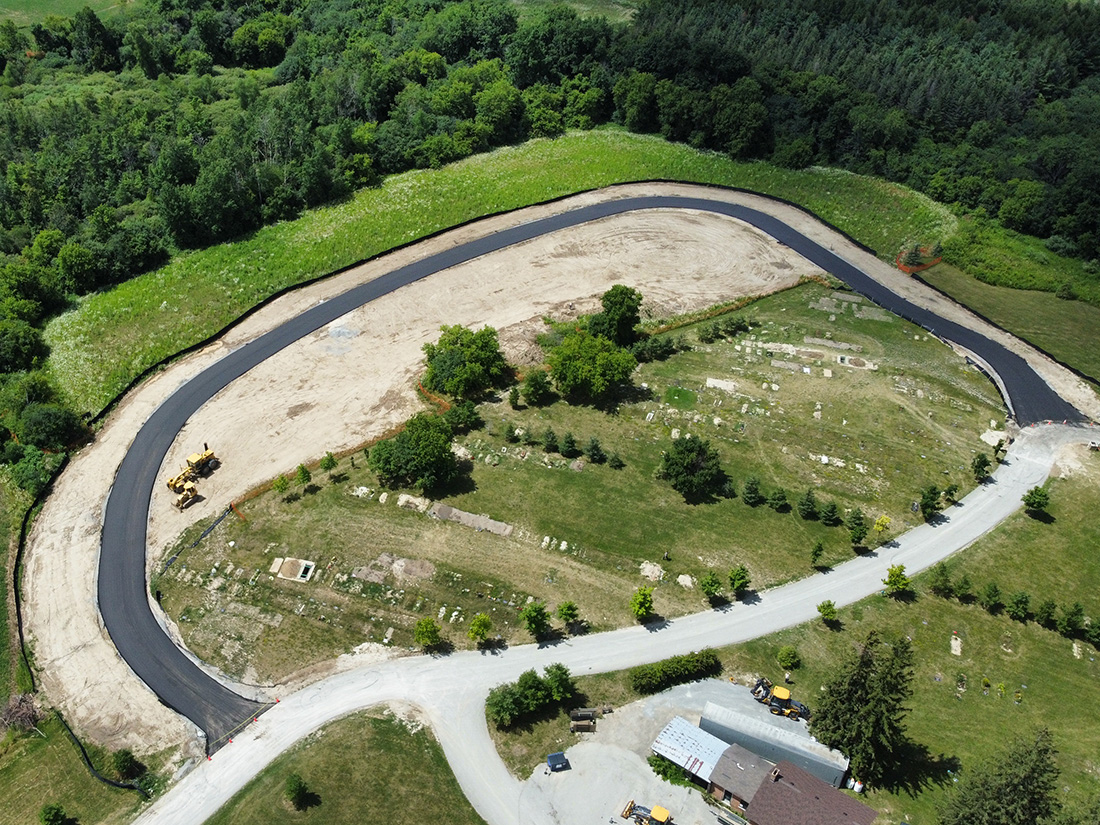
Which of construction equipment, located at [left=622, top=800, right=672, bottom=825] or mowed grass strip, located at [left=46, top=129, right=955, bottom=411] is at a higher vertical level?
mowed grass strip, located at [left=46, top=129, right=955, bottom=411]

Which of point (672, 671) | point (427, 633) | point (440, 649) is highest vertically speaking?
point (427, 633)

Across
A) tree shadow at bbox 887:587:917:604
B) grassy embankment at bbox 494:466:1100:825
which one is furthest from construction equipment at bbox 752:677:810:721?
tree shadow at bbox 887:587:917:604

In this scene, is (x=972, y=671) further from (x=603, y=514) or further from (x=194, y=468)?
(x=194, y=468)

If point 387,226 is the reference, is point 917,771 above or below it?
below

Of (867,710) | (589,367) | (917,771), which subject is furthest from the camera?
(589,367)

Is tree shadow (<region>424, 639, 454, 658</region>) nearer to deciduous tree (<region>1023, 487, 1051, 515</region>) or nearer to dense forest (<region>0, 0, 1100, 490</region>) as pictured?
dense forest (<region>0, 0, 1100, 490</region>)

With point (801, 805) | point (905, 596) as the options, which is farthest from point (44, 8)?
point (801, 805)

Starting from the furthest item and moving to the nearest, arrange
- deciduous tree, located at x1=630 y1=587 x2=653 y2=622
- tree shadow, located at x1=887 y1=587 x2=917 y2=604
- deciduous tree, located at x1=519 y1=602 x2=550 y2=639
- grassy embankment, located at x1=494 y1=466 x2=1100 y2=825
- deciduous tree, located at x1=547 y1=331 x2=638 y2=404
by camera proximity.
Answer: deciduous tree, located at x1=547 y1=331 x2=638 y2=404 < tree shadow, located at x1=887 y1=587 x2=917 y2=604 < deciduous tree, located at x1=630 y1=587 x2=653 y2=622 < deciduous tree, located at x1=519 y1=602 x2=550 y2=639 < grassy embankment, located at x1=494 y1=466 x2=1100 y2=825
